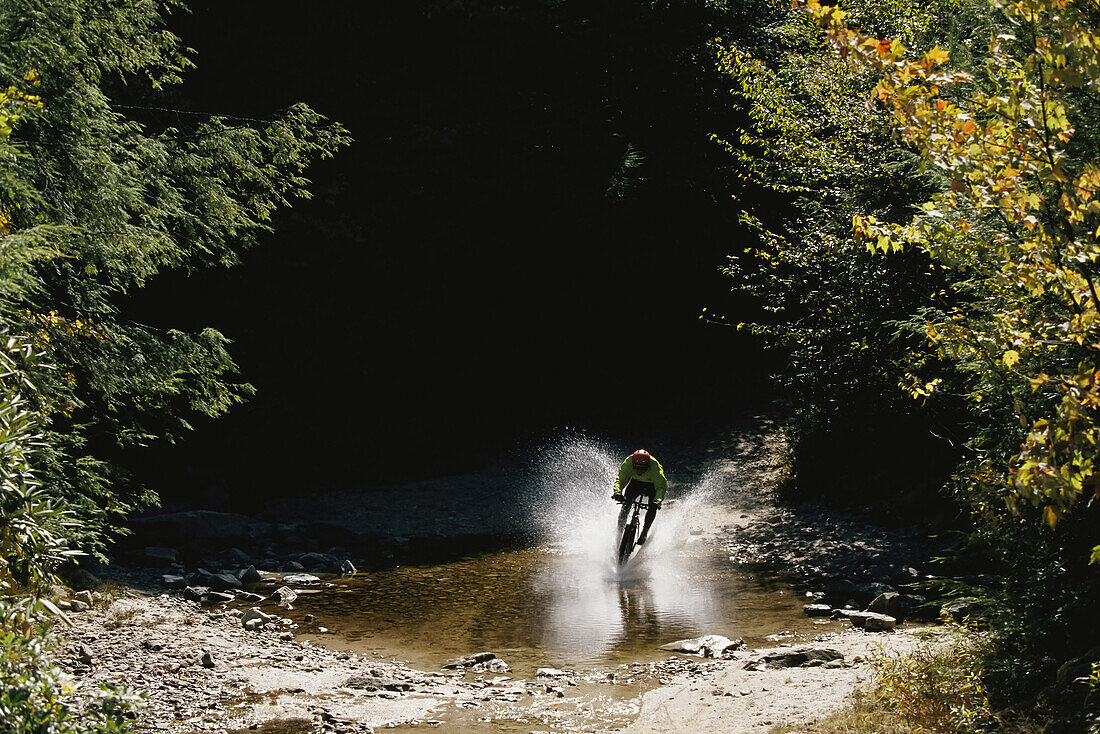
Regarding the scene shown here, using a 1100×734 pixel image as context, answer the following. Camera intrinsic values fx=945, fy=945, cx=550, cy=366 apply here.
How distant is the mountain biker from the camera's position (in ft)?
47.2

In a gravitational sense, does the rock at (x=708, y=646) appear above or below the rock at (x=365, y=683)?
above

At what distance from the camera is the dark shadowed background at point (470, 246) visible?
73.5ft

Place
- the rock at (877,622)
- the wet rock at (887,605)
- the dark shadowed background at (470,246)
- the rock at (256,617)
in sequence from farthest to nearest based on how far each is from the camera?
the dark shadowed background at (470,246) < the rock at (256,617) < the wet rock at (887,605) < the rock at (877,622)

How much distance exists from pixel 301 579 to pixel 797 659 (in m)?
7.90

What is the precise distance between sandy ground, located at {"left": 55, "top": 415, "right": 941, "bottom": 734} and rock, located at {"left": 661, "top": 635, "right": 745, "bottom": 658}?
146 mm

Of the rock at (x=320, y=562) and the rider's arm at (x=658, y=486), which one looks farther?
the rock at (x=320, y=562)

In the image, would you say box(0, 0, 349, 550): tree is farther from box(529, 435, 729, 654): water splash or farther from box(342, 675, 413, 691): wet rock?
box(529, 435, 729, 654): water splash

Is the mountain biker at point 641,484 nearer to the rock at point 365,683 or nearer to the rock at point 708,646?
the rock at point 708,646

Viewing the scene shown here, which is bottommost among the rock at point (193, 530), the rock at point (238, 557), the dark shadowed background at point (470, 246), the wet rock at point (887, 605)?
the wet rock at point (887, 605)

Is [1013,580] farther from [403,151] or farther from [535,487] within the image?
[403,151]

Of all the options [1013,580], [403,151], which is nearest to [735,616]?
[1013,580]

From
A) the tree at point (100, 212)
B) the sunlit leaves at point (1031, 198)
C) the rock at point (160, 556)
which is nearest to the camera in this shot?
the sunlit leaves at point (1031, 198)

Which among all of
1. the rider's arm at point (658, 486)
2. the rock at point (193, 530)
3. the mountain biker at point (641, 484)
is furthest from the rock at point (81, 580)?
the rider's arm at point (658, 486)

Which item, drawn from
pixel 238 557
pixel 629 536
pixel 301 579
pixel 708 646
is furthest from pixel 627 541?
pixel 238 557
